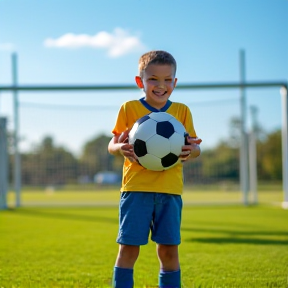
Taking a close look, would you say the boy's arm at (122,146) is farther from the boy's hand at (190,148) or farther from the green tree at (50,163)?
the green tree at (50,163)

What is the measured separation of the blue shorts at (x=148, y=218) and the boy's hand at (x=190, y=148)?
0.23 m

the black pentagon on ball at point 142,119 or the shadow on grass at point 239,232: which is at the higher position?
the black pentagon on ball at point 142,119

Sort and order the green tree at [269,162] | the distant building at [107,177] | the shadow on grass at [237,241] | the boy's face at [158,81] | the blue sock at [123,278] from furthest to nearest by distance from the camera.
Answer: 1. the green tree at [269,162]
2. the distant building at [107,177]
3. the shadow on grass at [237,241]
4. the boy's face at [158,81]
5. the blue sock at [123,278]

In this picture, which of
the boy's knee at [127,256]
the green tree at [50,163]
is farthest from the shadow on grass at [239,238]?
the green tree at [50,163]

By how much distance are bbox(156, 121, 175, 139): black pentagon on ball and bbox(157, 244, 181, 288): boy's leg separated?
2.04ft

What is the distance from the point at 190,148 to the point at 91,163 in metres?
11.7

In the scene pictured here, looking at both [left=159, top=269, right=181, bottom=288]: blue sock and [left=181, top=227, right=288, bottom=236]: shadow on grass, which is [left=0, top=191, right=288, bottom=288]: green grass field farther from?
[left=159, top=269, right=181, bottom=288]: blue sock

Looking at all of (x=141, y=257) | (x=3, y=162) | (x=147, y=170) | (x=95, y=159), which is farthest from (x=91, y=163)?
(x=147, y=170)

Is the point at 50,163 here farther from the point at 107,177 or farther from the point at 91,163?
the point at 107,177

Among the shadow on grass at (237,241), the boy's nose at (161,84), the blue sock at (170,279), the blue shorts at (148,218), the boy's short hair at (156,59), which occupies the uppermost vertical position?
the boy's short hair at (156,59)

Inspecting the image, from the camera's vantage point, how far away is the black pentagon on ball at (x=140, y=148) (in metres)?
2.58

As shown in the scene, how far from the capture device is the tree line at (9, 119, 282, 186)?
46.5 ft

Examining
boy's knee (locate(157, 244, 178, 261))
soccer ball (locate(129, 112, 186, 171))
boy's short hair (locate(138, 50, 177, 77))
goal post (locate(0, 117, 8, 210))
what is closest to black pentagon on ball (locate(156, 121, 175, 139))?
soccer ball (locate(129, 112, 186, 171))

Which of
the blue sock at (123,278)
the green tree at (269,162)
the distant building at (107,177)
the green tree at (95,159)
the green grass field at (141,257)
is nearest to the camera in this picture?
the blue sock at (123,278)
